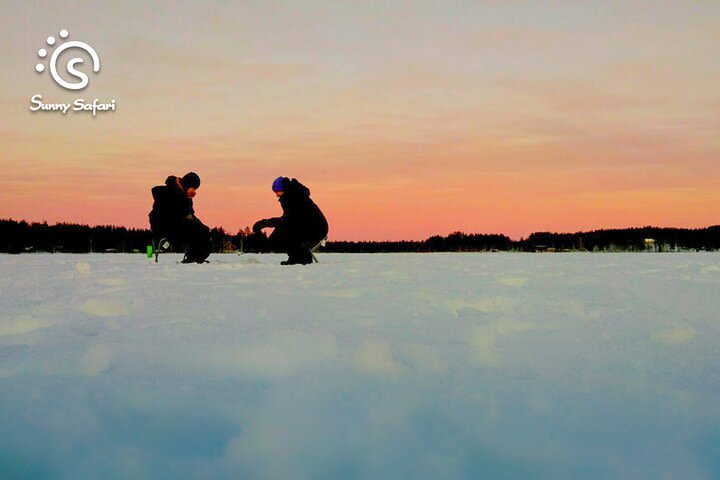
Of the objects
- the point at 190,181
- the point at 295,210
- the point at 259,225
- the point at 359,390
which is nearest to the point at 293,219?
the point at 295,210

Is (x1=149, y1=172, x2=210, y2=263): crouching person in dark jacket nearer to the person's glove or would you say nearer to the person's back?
the person's glove

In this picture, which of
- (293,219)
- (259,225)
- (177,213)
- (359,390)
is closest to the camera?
(359,390)

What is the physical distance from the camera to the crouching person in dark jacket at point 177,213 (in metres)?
13.6

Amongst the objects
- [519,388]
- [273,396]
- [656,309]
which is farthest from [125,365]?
[656,309]

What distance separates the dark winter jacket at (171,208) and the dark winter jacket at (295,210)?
143 centimetres

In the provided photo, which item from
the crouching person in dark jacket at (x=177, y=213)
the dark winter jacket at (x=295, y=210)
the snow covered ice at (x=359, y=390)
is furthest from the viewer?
the crouching person in dark jacket at (x=177, y=213)

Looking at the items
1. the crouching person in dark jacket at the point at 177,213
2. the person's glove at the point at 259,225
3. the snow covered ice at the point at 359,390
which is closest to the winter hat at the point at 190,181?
the crouching person in dark jacket at the point at 177,213

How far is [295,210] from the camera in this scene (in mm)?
13242

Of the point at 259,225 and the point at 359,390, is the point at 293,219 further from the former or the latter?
the point at 359,390

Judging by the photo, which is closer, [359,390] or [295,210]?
[359,390]

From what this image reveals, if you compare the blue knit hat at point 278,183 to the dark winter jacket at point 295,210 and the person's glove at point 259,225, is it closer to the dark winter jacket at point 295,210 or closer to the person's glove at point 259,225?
the dark winter jacket at point 295,210

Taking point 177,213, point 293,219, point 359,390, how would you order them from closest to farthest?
point 359,390 < point 293,219 < point 177,213

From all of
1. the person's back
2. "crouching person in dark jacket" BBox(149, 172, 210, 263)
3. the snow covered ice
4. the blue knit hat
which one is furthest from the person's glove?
the snow covered ice

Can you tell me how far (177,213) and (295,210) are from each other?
78.8 inches
